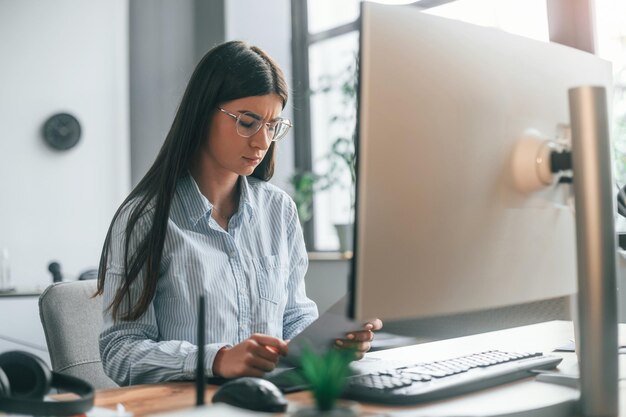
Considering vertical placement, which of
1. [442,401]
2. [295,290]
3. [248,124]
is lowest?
[442,401]

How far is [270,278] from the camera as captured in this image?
149 cm

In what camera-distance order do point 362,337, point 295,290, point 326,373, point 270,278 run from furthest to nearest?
point 295,290
point 270,278
point 362,337
point 326,373

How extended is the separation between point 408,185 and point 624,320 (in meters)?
1.95

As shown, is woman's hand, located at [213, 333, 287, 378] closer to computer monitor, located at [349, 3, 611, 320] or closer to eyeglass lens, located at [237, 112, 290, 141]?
computer monitor, located at [349, 3, 611, 320]

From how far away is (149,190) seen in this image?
1.38 meters

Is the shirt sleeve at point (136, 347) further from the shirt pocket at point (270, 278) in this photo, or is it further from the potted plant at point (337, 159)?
the potted plant at point (337, 159)

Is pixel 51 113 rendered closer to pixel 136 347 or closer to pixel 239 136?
pixel 239 136

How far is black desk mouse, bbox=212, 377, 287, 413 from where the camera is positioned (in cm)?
85

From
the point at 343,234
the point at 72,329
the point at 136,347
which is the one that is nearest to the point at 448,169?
the point at 136,347

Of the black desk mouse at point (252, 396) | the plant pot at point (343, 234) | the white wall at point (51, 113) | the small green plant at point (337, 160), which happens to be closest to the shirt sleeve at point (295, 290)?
the black desk mouse at point (252, 396)

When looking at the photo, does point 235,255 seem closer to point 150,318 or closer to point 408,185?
point 150,318

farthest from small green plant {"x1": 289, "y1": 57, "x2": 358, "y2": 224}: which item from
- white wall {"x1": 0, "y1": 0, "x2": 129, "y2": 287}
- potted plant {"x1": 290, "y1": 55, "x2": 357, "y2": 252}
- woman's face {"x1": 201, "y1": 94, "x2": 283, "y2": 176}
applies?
woman's face {"x1": 201, "y1": 94, "x2": 283, "y2": 176}

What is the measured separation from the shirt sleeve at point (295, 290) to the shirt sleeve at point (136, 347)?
13.9 inches

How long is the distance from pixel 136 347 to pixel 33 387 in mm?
339
